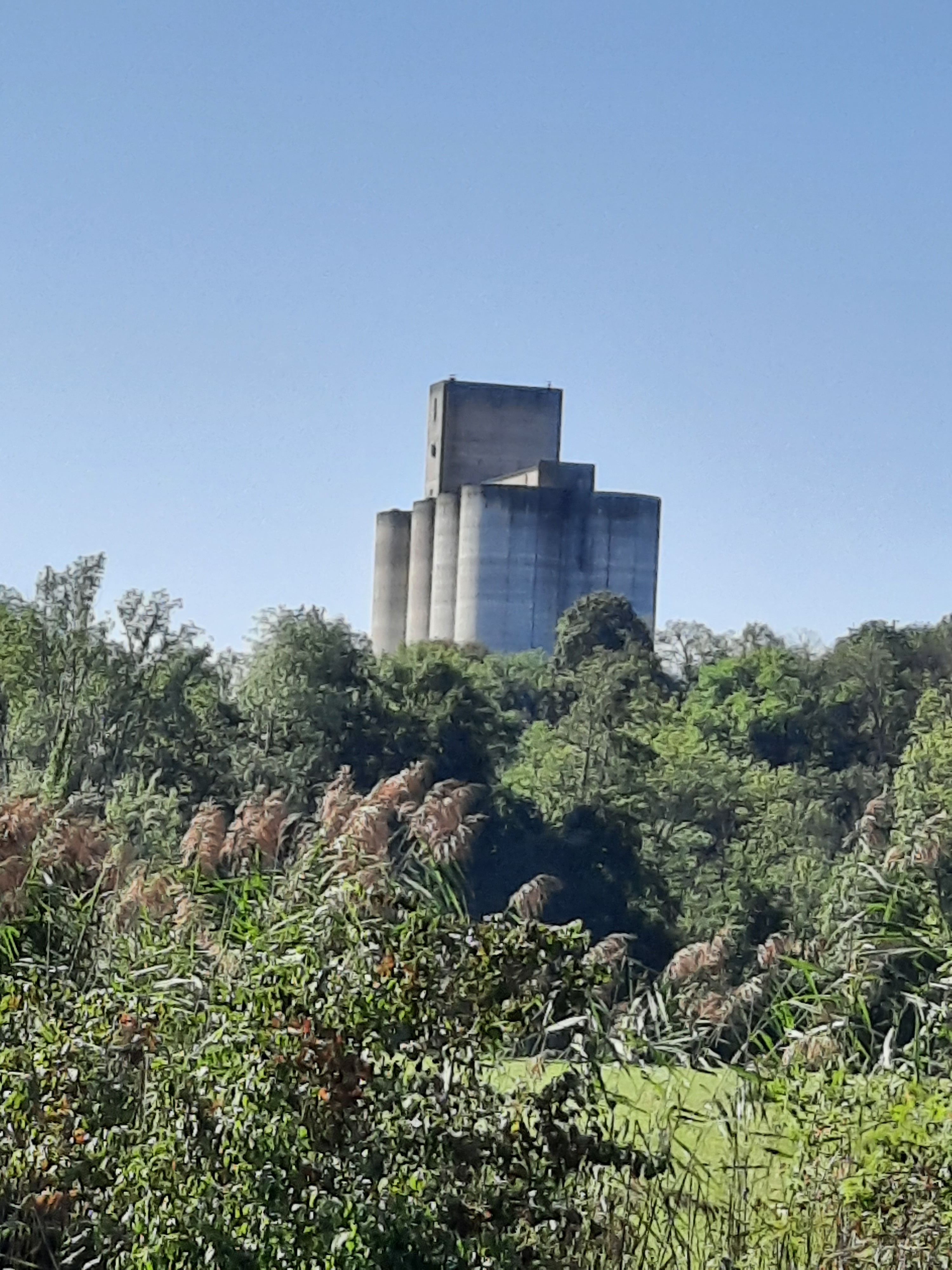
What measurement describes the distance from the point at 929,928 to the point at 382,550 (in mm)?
60394

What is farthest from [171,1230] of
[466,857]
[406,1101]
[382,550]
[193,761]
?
[382,550]

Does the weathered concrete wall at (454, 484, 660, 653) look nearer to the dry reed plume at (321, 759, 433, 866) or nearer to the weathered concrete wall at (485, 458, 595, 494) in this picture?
the weathered concrete wall at (485, 458, 595, 494)

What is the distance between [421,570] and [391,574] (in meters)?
1.54

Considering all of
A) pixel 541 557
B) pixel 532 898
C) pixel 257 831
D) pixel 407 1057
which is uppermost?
pixel 541 557

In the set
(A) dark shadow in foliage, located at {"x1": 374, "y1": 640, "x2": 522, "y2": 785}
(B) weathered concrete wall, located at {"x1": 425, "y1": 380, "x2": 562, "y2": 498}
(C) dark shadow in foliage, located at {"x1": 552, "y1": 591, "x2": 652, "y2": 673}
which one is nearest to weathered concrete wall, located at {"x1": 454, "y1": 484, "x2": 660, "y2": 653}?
(B) weathered concrete wall, located at {"x1": 425, "y1": 380, "x2": 562, "y2": 498}

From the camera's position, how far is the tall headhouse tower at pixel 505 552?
5966 cm

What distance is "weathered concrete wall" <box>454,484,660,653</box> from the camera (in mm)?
59406

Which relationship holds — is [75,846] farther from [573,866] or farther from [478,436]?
[478,436]

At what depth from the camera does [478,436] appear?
65938 mm

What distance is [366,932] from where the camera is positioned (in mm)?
3771

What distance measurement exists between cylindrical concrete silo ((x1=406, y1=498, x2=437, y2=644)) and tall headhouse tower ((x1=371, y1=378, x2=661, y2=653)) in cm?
3

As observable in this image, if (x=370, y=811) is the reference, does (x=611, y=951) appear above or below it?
below

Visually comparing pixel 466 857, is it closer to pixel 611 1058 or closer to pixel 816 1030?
pixel 611 1058

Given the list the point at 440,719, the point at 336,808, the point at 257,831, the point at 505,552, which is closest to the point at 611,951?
the point at 336,808
